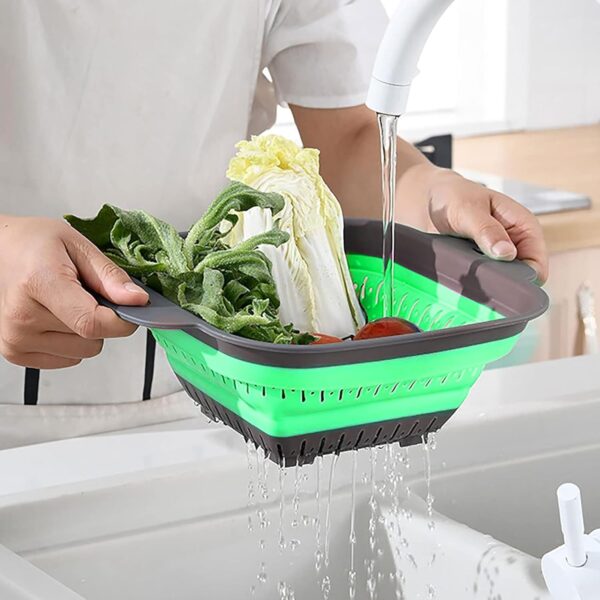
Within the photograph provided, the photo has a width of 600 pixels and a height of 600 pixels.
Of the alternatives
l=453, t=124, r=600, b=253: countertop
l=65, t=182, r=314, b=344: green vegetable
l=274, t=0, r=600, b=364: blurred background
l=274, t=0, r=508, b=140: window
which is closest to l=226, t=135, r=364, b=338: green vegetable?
l=65, t=182, r=314, b=344: green vegetable

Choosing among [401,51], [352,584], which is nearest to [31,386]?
[352,584]

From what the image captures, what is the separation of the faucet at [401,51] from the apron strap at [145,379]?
50 cm

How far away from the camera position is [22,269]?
29.1 inches

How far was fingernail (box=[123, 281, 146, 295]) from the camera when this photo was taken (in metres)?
0.68

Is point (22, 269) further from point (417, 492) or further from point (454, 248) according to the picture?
point (417, 492)

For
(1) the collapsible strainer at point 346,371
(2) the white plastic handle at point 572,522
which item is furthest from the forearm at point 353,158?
(2) the white plastic handle at point 572,522

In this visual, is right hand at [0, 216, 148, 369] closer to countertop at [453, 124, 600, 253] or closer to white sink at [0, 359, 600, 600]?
white sink at [0, 359, 600, 600]

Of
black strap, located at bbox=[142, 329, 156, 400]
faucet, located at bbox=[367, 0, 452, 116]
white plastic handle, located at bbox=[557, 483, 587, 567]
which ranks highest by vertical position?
faucet, located at bbox=[367, 0, 452, 116]

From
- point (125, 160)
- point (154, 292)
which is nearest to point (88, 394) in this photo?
point (125, 160)

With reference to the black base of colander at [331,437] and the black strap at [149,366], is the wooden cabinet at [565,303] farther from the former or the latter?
the black base of colander at [331,437]

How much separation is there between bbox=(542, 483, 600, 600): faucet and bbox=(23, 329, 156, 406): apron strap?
1.73 ft

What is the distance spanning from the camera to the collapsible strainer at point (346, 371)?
25.1 inches

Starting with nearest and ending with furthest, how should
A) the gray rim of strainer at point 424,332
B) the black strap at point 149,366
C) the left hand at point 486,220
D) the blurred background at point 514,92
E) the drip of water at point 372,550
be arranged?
Result: 1. the gray rim of strainer at point 424,332
2. the left hand at point 486,220
3. the drip of water at point 372,550
4. the black strap at point 149,366
5. the blurred background at point 514,92

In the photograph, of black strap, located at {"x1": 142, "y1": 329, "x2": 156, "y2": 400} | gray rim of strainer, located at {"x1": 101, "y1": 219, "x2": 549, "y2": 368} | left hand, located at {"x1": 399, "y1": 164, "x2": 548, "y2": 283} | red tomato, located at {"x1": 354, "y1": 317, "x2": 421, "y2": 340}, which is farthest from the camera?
black strap, located at {"x1": 142, "y1": 329, "x2": 156, "y2": 400}
